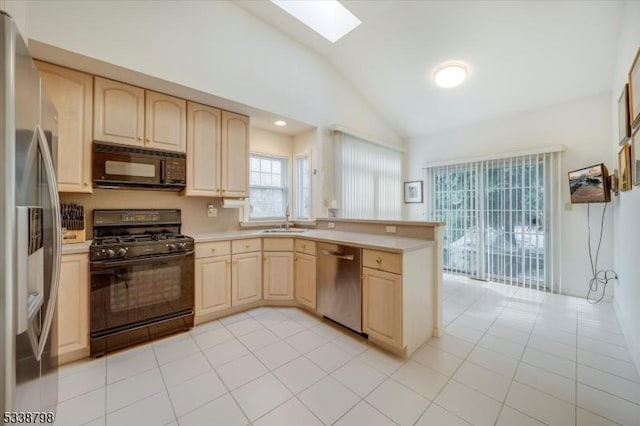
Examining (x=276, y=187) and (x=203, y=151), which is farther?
(x=276, y=187)

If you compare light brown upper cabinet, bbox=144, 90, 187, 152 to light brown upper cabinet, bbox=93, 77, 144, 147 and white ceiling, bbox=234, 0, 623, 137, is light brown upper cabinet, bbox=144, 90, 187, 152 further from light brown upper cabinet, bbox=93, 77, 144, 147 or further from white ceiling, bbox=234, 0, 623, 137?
white ceiling, bbox=234, 0, 623, 137

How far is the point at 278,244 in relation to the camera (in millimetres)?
3121

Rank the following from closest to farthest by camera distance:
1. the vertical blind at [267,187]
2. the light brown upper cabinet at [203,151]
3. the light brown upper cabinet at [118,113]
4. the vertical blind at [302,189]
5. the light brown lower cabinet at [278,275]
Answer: the light brown upper cabinet at [118,113]
the light brown upper cabinet at [203,151]
the light brown lower cabinet at [278,275]
the vertical blind at [267,187]
the vertical blind at [302,189]

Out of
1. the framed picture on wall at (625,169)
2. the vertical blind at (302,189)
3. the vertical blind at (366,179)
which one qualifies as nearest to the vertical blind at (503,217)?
the vertical blind at (366,179)

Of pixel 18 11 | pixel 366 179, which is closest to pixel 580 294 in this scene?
pixel 366 179

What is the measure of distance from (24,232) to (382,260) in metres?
2.05

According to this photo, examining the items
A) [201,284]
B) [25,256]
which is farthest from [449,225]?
[25,256]

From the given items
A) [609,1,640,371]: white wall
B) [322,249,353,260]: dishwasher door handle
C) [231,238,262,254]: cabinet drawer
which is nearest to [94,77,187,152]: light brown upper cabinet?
[231,238,262,254]: cabinet drawer

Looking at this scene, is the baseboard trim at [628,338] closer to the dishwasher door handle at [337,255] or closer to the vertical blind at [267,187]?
the dishwasher door handle at [337,255]

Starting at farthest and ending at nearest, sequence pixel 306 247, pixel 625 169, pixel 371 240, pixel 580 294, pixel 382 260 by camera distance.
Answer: pixel 580 294, pixel 306 247, pixel 371 240, pixel 625 169, pixel 382 260

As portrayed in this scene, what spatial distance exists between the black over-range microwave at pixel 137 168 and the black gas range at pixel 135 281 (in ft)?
1.22

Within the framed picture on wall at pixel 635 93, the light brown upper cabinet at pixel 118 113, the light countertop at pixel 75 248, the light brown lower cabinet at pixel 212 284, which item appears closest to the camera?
the framed picture on wall at pixel 635 93

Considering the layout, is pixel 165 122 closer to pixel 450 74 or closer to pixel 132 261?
pixel 132 261

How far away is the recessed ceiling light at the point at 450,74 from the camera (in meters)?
3.28
